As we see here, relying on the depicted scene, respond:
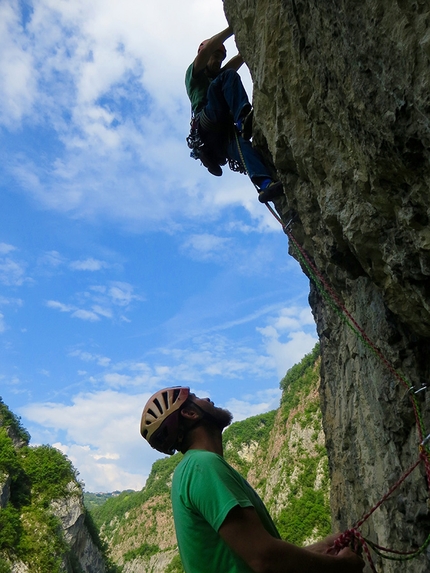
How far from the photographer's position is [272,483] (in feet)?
164

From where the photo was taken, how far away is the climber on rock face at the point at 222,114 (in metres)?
4.94

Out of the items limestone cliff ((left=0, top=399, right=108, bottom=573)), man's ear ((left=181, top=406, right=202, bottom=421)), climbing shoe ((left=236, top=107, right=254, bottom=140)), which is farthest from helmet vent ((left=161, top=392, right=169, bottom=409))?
limestone cliff ((left=0, top=399, right=108, bottom=573))

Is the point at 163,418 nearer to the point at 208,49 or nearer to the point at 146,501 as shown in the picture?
the point at 208,49

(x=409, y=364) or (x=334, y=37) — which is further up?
(x=334, y=37)

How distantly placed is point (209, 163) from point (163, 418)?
404cm

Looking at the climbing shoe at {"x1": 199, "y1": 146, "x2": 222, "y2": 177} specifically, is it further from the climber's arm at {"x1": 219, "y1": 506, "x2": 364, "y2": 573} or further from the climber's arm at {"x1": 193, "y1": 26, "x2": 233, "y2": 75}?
the climber's arm at {"x1": 219, "y1": 506, "x2": 364, "y2": 573}

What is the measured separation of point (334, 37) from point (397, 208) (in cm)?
102

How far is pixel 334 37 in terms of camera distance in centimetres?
250

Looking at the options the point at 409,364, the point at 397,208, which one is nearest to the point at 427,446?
the point at 409,364

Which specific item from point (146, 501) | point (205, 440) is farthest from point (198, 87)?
point (146, 501)

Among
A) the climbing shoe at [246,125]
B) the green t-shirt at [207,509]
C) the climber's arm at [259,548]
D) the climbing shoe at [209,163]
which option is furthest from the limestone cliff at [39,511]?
the climber's arm at [259,548]

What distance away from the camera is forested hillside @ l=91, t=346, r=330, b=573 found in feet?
140

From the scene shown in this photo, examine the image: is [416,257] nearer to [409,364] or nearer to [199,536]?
[409,364]

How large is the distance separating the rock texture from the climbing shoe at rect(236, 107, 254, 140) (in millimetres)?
335
